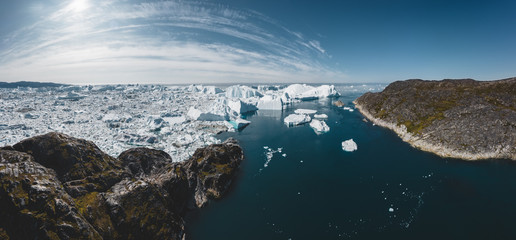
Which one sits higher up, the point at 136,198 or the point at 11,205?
the point at 11,205

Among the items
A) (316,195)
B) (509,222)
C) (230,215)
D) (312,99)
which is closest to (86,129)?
(230,215)

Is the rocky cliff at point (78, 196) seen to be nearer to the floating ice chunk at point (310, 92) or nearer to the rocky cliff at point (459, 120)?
the rocky cliff at point (459, 120)

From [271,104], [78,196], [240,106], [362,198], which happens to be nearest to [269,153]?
[362,198]

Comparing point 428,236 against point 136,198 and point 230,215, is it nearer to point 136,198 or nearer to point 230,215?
point 230,215

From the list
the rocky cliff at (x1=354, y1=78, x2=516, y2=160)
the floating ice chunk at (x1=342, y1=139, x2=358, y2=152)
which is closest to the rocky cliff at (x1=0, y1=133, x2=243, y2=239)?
the floating ice chunk at (x1=342, y1=139, x2=358, y2=152)

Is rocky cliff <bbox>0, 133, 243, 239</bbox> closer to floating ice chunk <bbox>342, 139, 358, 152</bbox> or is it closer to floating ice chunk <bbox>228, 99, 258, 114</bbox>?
floating ice chunk <bbox>342, 139, 358, 152</bbox>

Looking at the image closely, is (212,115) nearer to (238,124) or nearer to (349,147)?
(238,124)
